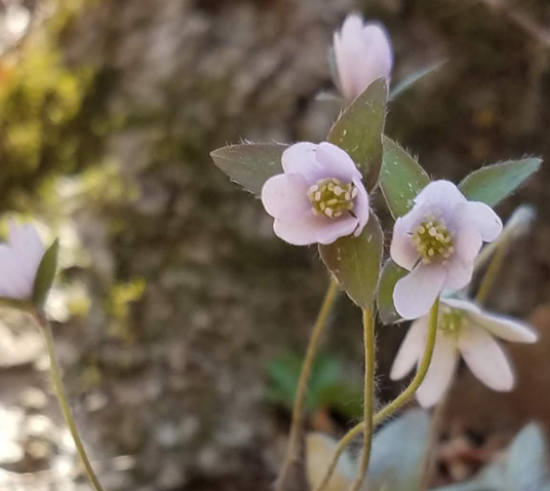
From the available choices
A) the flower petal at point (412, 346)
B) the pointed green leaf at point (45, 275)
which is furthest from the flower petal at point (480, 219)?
the pointed green leaf at point (45, 275)

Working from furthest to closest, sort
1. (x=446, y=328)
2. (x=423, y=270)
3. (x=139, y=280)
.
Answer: (x=139, y=280) < (x=446, y=328) < (x=423, y=270)

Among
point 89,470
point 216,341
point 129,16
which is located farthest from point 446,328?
point 129,16

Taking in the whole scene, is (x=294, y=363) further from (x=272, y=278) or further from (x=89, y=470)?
(x=89, y=470)

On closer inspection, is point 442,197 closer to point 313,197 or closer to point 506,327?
point 313,197

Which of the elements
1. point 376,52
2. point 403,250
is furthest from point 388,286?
point 376,52

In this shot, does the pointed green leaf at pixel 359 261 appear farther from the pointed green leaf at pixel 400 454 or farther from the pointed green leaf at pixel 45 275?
the pointed green leaf at pixel 400 454

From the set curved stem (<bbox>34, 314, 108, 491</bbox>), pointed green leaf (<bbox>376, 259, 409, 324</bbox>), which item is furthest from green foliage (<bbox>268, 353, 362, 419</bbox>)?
pointed green leaf (<bbox>376, 259, 409, 324</bbox>)
